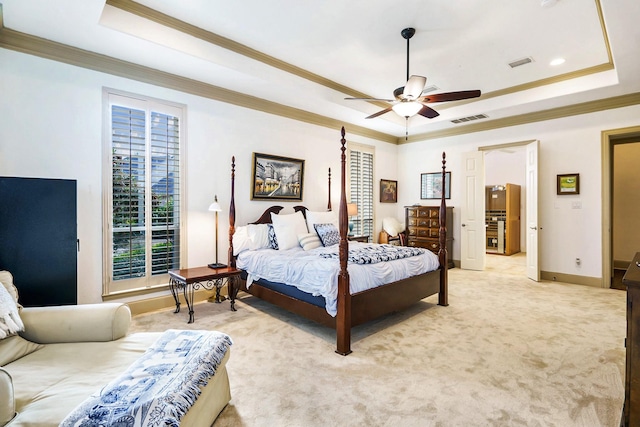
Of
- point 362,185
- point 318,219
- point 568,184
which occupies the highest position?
point 362,185

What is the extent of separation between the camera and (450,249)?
254 inches

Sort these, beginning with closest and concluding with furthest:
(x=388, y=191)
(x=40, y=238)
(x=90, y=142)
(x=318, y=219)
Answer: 1. (x=40, y=238)
2. (x=90, y=142)
3. (x=318, y=219)
4. (x=388, y=191)

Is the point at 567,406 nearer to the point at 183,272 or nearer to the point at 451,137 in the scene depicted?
the point at 183,272

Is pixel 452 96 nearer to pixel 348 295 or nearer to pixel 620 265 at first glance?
pixel 348 295

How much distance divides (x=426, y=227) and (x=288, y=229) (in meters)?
3.31

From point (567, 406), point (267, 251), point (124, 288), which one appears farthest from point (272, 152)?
point (567, 406)

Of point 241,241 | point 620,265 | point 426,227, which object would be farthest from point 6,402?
point 620,265

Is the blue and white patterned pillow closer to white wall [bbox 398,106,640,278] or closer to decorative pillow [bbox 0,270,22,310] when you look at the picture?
decorative pillow [bbox 0,270,22,310]

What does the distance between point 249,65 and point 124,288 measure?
3044 mm

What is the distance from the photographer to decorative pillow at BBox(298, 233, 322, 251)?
4.17 m

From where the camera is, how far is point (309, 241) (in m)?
4.22

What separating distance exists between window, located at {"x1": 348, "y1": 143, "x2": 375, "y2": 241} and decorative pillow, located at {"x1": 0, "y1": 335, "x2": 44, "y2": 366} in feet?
16.5

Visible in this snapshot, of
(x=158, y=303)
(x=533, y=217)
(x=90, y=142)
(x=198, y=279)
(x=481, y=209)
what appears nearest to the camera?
(x=90, y=142)

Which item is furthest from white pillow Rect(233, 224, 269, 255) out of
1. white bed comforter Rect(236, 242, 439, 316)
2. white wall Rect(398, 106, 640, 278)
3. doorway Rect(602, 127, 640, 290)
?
doorway Rect(602, 127, 640, 290)
